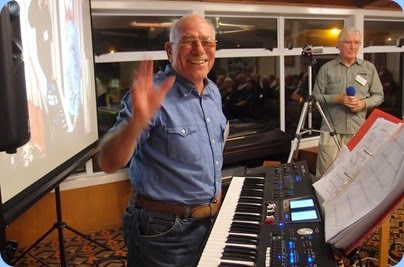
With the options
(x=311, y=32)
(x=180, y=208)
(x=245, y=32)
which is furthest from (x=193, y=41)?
(x=311, y=32)

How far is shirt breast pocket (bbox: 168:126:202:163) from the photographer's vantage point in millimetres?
1408

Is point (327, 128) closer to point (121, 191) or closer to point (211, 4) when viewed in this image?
point (211, 4)

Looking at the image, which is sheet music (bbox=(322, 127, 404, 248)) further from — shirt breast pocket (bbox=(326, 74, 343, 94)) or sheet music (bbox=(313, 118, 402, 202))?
shirt breast pocket (bbox=(326, 74, 343, 94))

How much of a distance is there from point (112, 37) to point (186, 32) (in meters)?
1.95

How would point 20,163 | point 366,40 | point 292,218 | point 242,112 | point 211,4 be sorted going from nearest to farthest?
point 292,218, point 20,163, point 211,4, point 242,112, point 366,40

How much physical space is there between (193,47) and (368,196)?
83cm

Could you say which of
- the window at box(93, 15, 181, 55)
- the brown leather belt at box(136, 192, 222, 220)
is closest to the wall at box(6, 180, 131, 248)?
the window at box(93, 15, 181, 55)

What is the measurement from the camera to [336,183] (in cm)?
132

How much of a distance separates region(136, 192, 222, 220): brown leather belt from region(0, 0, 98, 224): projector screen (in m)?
0.52

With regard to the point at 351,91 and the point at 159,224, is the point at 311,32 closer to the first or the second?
the point at 351,91

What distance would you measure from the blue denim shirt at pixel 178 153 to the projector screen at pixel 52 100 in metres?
0.52

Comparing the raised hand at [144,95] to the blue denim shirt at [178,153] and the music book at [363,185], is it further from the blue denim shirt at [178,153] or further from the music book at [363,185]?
the music book at [363,185]

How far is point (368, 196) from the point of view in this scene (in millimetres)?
1003

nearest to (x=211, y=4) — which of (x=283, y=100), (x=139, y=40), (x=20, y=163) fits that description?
(x=139, y=40)
